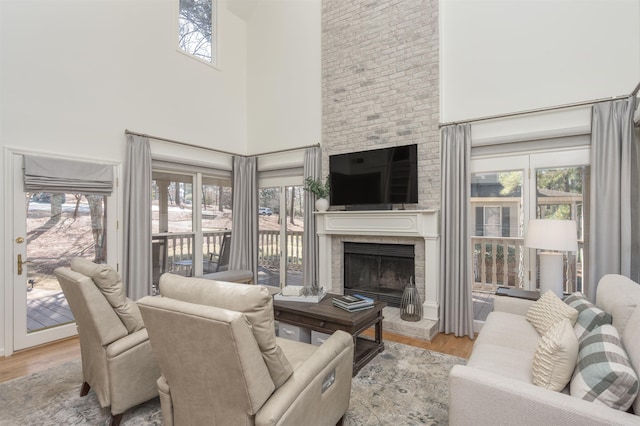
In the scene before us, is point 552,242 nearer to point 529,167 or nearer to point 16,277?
point 529,167

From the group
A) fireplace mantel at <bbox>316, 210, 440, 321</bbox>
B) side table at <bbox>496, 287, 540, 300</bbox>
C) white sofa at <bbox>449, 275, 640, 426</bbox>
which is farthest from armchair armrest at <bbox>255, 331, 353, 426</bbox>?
fireplace mantel at <bbox>316, 210, 440, 321</bbox>

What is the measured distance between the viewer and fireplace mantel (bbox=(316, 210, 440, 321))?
3.85m

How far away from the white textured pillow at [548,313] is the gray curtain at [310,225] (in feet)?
9.18

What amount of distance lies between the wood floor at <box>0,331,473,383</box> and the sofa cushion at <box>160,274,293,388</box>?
7.78 ft

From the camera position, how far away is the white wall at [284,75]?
497cm

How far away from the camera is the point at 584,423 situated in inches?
49.8

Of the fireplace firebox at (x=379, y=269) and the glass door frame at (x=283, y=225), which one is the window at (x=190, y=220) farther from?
the fireplace firebox at (x=379, y=269)

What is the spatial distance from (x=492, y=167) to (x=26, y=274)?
5.12 metres

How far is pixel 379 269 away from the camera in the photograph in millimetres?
4449

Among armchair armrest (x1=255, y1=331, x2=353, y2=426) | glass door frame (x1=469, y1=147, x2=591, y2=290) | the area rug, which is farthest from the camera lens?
glass door frame (x1=469, y1=147, x2=591, y2=290)

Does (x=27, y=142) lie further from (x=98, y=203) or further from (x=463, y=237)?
(x=463, y=237)

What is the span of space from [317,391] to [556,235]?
Answer: 95.3 inches

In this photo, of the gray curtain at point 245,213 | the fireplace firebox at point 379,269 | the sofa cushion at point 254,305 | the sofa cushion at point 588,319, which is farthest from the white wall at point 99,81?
the sofa cushion at point 588,319

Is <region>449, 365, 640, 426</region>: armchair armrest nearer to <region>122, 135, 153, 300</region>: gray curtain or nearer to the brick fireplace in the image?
the brick fireplace
